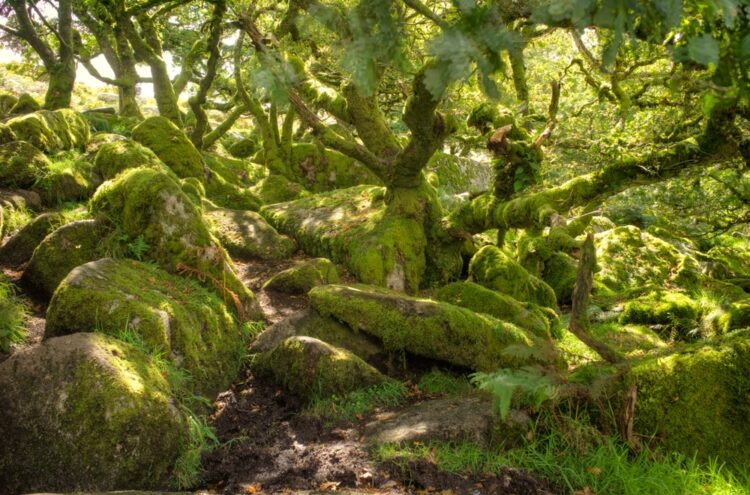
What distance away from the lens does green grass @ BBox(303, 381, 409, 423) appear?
4.88 metres

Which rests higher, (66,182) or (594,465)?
(66,182)

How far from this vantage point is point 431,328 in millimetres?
6148

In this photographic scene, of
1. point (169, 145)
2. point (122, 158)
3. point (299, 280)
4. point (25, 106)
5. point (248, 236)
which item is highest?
point (25, 106)

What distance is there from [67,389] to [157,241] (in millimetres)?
3114

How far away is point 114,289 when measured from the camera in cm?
500

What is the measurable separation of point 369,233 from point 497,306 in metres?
Result: 3.03

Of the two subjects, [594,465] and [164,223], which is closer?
[594,465]

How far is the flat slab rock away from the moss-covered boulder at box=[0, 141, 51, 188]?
7161mm

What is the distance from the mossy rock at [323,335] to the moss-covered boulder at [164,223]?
64 centimetres

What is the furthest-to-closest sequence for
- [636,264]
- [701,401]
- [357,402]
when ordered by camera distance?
1. [636,264]
2. [357,402]
3. [701,401]

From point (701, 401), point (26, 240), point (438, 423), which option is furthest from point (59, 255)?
point (701, 401)

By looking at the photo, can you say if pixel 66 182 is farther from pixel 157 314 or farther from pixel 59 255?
pixel 157 314

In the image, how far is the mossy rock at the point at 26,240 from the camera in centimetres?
632

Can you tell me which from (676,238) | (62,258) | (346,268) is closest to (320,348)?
(62,258)
